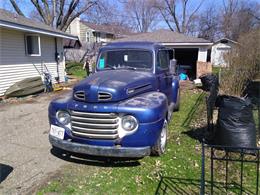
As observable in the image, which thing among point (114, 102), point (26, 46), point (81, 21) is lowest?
point (114, 102)

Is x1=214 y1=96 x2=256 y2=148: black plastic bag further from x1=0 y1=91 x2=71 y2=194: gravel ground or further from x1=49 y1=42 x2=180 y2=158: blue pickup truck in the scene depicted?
x1=0 y1=91 x2=71 y2=194: gravel ground

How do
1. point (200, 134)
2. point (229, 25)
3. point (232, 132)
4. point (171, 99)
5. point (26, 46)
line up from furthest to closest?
point (229, 25) < point (26, 46) < point (171, 99) < point (200, 134) < point (232, 132)

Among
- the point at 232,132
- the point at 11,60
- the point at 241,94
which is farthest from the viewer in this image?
the point at 11,60

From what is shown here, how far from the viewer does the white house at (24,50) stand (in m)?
10.7

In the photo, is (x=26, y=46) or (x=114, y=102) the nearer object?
(x=114, y=102)

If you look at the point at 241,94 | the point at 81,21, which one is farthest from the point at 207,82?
the point at 81,21

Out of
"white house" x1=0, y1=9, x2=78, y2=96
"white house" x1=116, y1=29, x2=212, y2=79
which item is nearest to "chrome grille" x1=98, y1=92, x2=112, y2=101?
"white house" x1=0, y1=9, x2=78, y2=96

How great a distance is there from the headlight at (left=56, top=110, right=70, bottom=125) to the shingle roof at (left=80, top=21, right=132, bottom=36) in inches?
1546

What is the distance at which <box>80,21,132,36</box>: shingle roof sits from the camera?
42.6 metres

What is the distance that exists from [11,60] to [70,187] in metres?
8.99

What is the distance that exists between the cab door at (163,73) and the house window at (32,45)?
8132mm

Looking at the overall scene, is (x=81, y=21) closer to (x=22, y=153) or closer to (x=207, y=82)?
(x=207, y=82)

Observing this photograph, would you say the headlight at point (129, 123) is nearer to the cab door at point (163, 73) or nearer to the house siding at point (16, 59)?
the cab door at point (163, 73)

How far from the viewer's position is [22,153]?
4.93 meters
